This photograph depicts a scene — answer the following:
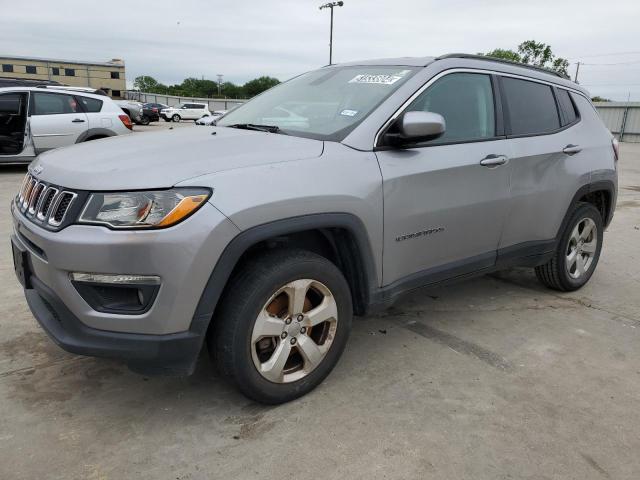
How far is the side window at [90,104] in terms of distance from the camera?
9.66m

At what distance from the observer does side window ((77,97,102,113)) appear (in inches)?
380

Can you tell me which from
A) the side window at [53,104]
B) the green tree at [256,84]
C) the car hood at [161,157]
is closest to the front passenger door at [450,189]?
the car hood at [161,157]

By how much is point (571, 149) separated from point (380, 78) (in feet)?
5.52

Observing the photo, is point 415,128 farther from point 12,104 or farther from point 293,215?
point 12,104

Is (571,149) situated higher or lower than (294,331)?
higher

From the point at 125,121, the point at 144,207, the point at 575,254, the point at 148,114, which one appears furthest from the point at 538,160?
the point at 148,114

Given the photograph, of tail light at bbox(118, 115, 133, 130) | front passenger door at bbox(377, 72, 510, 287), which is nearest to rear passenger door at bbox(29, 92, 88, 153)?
tail light at bbox(118, 115, 133, 130)

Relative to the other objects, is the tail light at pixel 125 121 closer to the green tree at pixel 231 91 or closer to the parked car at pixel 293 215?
the parked car at pixel 293 215

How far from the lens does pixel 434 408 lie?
2.58 meters

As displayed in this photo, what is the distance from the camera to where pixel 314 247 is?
8.88 ft

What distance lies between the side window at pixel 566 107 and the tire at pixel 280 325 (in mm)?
2488

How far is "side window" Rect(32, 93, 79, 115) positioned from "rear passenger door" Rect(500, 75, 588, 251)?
8380 mm

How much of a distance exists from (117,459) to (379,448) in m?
1.10

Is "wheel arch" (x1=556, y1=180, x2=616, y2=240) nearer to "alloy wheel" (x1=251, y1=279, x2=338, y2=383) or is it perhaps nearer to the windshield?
the windshield
